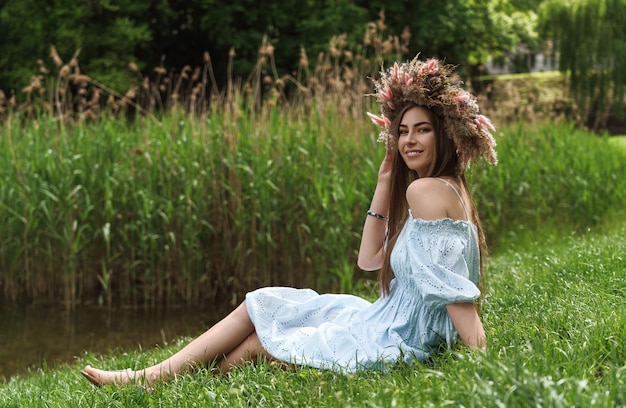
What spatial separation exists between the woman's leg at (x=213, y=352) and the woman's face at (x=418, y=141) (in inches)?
35.1

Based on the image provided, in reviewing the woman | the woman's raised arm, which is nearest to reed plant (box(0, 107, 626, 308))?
the woman's raised arm

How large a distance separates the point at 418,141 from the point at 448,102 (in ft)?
0.61

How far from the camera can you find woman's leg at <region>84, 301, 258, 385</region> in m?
3.22

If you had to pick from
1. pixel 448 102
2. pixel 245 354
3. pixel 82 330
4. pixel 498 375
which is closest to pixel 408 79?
pixel 448 102

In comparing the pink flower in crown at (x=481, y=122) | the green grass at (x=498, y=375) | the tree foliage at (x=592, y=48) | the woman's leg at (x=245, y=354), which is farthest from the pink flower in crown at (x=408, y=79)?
the tree foliage at (x=592, y=48)

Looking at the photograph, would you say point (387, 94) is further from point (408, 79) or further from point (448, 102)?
point (448, 102)

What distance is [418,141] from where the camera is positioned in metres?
3.11

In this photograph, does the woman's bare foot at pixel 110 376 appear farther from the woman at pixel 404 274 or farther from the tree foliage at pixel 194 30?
the tree foliage at pixel 194 30

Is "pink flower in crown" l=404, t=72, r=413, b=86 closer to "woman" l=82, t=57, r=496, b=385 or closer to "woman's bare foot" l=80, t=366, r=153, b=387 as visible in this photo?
"woman" l=82, t=57, r=496, b=385

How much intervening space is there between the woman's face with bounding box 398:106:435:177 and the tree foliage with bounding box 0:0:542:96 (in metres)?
12.6

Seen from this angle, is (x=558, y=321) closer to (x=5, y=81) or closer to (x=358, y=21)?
(x=358, y=21)

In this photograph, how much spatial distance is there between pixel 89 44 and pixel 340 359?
628 inches

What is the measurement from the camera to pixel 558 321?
3.02 meters

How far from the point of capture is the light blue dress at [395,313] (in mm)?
2893
